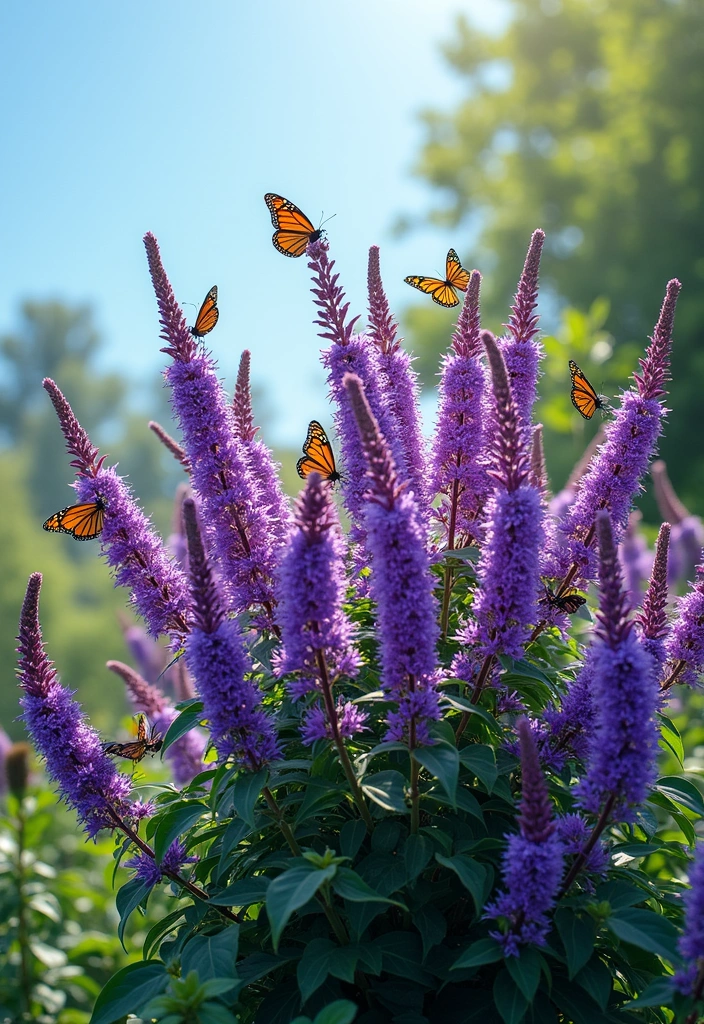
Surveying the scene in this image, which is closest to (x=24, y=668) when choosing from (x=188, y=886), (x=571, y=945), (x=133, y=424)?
(x=188, y=886)

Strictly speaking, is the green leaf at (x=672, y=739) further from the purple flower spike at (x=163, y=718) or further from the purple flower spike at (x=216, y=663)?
the purple flower spike at (x=163, y=718)

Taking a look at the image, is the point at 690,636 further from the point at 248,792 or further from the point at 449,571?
the point at 248,792

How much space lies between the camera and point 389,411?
3.04 meters

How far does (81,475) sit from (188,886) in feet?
5.02

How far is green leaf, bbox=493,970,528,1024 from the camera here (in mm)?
2309

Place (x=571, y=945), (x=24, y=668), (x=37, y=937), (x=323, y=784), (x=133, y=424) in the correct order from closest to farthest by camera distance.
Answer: (x=571, y=945) < (x=323, y=784) < (x=24, y=668) < (x=37, y=937) < (x=133, y=424)

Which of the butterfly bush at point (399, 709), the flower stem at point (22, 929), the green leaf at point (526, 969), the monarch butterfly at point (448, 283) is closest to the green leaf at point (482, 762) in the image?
the butterfly bush at point (399, 709)

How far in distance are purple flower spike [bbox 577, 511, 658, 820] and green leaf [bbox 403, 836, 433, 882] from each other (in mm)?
553

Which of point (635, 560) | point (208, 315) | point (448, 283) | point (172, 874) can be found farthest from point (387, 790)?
point (635, 560)

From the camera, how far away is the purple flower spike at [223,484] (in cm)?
294

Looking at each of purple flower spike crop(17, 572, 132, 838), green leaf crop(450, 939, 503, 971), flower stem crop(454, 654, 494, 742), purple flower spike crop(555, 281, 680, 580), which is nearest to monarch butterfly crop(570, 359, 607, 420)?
purple flower spike crop(555, 281, 680, 580)

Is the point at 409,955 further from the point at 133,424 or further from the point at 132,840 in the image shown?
the point at 133,424

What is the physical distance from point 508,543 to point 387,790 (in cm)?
81

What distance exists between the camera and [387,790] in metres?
2.56
